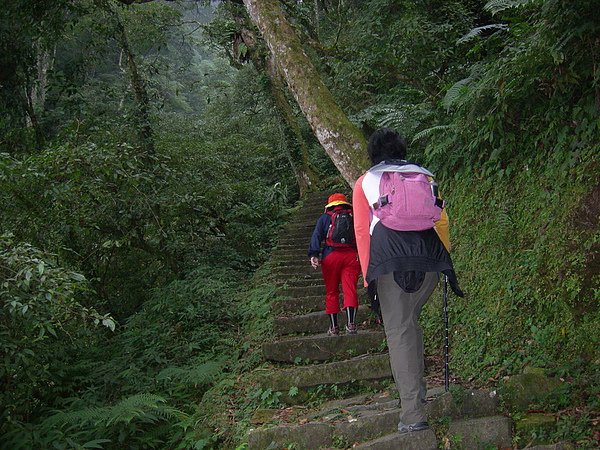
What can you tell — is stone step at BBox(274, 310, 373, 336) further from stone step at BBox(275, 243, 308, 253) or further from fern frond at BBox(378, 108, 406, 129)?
stone step at BBox(275, 243, 308, 253)

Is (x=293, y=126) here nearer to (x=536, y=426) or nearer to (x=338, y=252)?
(x=338, y=252)

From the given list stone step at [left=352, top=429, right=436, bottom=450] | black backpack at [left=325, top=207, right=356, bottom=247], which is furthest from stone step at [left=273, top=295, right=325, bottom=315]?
stone step at [left=352, top=429, right=436, bottom=450]

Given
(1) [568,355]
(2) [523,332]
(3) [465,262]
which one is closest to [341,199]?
(3) [465,262]

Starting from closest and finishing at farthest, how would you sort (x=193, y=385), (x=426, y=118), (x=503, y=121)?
1. (x=503, y=121)
2. (x=193, y=385)
3. (x=426, y=118)

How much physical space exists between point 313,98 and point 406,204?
10.3 ft

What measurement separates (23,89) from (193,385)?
23.0 ft

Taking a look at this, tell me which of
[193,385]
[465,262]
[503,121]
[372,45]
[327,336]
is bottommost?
[193,385]

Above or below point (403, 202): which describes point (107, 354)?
below

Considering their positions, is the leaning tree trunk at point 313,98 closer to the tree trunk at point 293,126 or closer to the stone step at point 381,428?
the stone step at point 381,428

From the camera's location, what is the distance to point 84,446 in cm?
463

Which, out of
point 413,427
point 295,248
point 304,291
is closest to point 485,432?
point 413,427

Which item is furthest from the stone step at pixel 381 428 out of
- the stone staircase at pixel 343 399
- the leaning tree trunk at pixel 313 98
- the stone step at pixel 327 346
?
the leaning tree trunk at pixel 313 98

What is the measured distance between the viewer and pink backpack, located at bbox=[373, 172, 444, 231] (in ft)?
11.3

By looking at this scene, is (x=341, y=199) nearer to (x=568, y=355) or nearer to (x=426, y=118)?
(x=426, y=118)
